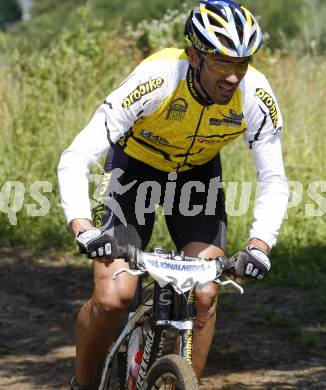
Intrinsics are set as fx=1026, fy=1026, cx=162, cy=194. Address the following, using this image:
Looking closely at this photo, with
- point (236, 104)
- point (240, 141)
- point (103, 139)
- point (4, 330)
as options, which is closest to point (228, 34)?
point (236, 104)

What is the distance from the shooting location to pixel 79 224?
4.37 meters

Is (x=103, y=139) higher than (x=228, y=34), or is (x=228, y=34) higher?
(x=228, y=34)

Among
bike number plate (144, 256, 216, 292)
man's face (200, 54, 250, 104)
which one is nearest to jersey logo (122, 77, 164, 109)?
man's face (200, 54, 250, 104)

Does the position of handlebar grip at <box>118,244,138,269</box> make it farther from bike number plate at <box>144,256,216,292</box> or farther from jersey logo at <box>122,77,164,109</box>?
jersey logo at <box>122,77,164,109</box>

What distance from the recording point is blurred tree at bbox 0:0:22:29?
256ft

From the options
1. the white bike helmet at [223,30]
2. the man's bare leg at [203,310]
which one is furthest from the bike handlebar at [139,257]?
the white bike helmet at [223,30]

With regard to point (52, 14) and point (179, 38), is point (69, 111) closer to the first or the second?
point (179, 38)

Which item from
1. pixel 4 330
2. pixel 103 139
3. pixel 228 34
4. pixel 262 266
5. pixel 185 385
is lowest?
pixel 4 330

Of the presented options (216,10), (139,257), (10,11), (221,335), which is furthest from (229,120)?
(10,11)

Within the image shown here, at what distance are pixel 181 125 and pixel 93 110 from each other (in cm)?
642

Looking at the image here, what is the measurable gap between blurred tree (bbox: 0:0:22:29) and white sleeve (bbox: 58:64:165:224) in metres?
74.0

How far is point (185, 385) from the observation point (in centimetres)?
392

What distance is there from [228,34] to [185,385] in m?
1.58

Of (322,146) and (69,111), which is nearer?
(322,146)
